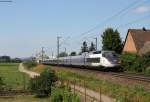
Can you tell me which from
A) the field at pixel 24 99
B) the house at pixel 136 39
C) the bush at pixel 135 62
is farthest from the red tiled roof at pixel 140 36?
the field at pixel 24 99

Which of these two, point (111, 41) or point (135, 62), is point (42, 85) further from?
point (111, 41)

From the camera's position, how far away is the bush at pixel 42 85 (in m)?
40.2

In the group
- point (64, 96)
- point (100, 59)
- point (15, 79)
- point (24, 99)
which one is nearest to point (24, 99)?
point (24, 99)

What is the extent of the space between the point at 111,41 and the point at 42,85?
6497 centimetres

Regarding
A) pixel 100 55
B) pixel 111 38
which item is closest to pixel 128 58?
pixel 100 55

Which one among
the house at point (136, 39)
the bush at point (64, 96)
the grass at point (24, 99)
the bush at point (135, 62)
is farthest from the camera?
the house at point (136, 39)

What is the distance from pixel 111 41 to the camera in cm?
10394

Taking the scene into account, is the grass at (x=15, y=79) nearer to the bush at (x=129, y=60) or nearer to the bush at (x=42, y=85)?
the bush at (x=42, y=85)

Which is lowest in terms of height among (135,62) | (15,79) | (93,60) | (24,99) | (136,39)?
(24,99)

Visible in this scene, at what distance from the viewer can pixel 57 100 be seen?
96.5 ft

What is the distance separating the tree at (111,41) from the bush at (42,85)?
62103mm

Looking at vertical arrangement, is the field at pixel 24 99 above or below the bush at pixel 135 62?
below

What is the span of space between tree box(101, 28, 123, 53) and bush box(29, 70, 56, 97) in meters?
62.1

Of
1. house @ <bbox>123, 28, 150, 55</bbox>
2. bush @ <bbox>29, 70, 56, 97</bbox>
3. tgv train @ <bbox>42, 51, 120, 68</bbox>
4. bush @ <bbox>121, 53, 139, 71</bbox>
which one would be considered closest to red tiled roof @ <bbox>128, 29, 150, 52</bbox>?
house @ <bbox>123, 28, 150, 55</bbox>
